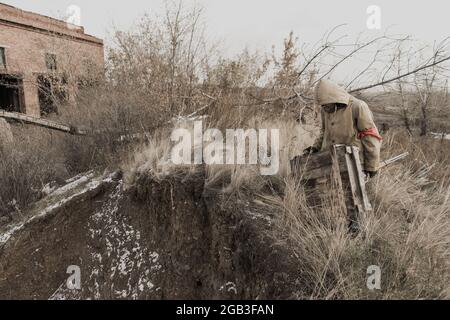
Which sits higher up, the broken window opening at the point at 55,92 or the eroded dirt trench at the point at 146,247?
the broken window opening at the point at 55,92

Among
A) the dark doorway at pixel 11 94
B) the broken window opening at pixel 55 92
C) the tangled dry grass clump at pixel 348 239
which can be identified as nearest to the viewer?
the tangled dry grass clump at pixel 348 239

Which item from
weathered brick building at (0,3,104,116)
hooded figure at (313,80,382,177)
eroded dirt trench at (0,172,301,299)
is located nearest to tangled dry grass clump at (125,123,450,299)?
eroded dirt trench at (0,172,301,299)

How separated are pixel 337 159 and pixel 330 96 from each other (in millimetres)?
589

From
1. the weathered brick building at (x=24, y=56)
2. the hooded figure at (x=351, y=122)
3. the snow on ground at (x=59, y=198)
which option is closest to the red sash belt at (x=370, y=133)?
the hooded figure at (x=351, y=122)

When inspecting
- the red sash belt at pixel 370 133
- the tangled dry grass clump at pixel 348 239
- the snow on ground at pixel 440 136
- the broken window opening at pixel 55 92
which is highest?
the broken window opening at pixel 55 92

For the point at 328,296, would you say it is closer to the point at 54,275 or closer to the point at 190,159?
the point at 190,159

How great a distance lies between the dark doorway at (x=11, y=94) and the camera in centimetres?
1747

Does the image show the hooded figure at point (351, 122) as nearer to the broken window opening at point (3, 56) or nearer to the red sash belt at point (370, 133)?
the red sash belt at point (370, 133)

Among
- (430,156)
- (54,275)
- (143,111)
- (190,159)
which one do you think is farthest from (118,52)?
(430,156)

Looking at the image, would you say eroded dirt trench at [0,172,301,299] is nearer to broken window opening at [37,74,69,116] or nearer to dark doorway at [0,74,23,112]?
broken window opening at [37,74,69,116]

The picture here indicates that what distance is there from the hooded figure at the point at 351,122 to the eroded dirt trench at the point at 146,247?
1.00m

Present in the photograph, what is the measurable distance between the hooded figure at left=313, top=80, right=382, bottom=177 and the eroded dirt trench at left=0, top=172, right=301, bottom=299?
1004mm

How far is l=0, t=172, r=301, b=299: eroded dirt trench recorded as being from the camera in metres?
2.48
